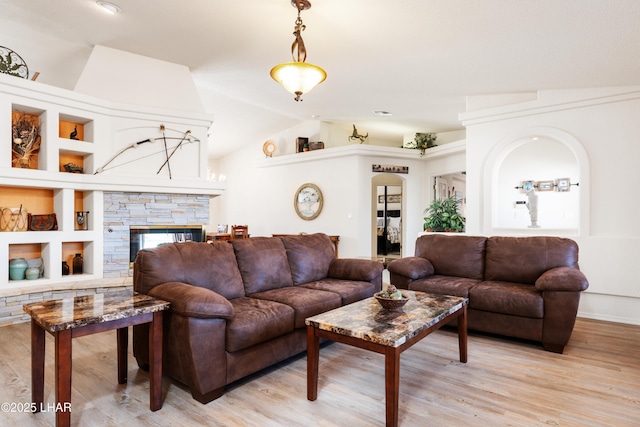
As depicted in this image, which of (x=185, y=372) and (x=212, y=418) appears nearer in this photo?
(x=212, y=418)

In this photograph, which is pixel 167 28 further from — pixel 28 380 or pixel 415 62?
pixel 28 380

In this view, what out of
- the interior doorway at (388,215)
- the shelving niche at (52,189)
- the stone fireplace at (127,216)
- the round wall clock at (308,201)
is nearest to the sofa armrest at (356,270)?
the stone fireplace at (127,216)

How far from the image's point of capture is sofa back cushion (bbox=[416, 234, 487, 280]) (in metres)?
3.95

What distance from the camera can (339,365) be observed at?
2.78 metres

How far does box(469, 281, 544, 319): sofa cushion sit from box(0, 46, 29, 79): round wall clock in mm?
5497

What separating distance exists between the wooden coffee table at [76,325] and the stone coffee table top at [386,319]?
916mm

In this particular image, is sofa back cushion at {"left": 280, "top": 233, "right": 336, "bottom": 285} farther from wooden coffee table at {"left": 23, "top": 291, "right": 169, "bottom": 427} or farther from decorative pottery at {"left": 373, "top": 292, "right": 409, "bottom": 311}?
wooden coffee table at {"left": 23, "top": 291, "right": 169, "bottom": 427}

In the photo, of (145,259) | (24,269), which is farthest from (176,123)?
(145,259)

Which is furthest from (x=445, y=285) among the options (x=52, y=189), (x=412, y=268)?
(x=52, y=189)

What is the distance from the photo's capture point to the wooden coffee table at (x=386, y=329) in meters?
1.89

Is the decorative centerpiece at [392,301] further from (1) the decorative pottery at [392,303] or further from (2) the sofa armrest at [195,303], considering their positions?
(2) the sofa armrest at [195,303]

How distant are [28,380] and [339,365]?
2170 millimetres

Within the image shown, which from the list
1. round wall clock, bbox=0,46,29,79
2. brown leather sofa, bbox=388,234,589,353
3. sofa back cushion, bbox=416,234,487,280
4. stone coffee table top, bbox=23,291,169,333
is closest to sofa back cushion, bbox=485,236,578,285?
brown leather sofa, bbox=388,234,589,353

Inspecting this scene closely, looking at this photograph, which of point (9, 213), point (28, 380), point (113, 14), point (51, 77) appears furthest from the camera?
point (51, 77)
